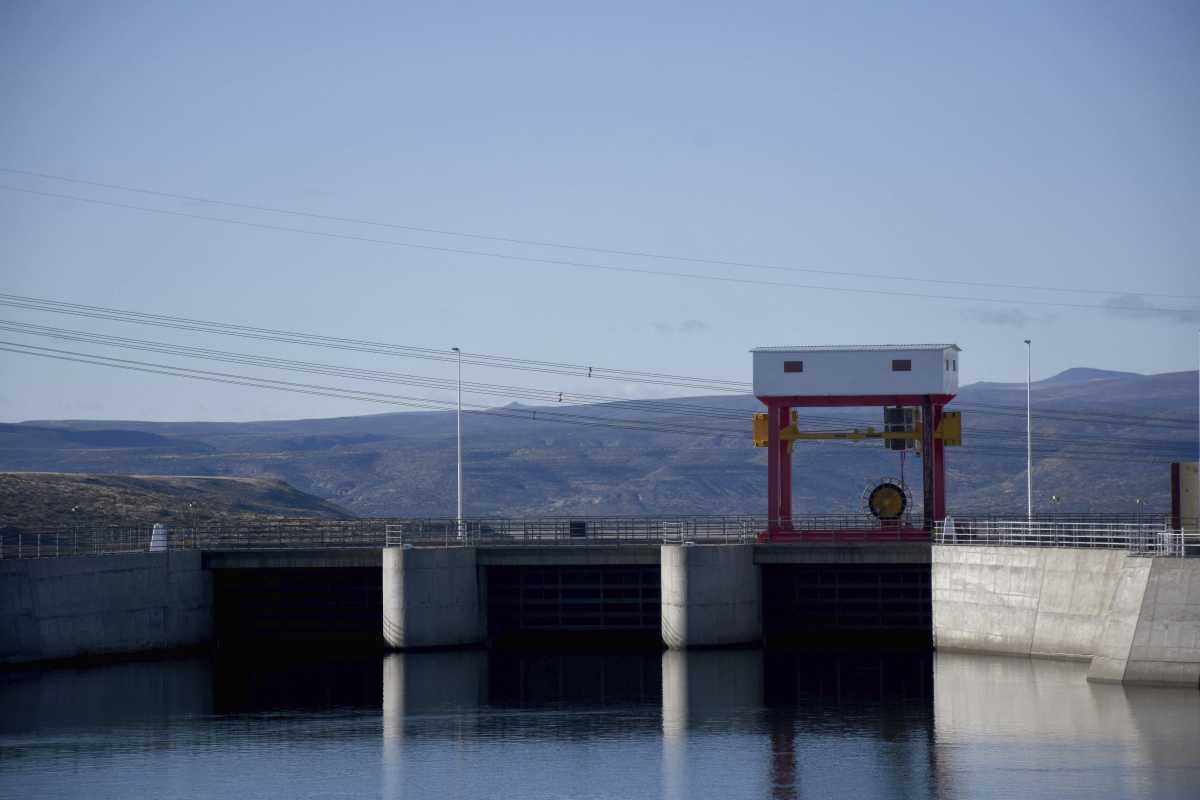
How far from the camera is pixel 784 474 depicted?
234ft

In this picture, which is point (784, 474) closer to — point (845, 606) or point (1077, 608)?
point (845, 606)

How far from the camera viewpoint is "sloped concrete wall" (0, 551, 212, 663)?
6022 centimetres

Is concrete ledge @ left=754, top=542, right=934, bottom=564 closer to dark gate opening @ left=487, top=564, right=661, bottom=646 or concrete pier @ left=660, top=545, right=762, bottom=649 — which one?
concrete pier @ left=660, top=545, right=762, bottom=649

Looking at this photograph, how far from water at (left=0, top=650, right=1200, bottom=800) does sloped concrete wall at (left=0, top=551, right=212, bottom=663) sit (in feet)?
4.02

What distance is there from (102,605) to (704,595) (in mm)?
20959

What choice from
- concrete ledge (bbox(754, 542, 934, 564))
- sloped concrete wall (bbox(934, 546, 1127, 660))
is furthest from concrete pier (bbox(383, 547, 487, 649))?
sloped concrete wall (bbox(934, 546, 1127, 660))

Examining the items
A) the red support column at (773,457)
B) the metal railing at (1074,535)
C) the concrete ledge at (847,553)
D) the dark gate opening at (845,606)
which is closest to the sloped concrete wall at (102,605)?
the concrete ledge at (847,553)

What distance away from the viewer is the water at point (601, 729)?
1623 inches

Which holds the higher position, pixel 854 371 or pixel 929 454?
pixel 854 371

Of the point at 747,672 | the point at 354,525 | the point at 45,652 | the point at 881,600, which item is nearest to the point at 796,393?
the point at 881,600

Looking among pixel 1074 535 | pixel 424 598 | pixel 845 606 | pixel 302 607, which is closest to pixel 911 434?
pixel 845 606

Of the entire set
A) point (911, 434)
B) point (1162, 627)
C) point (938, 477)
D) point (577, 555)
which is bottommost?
point (1162, 627)

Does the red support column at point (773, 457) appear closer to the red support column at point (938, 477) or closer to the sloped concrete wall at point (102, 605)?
the red support column at point (938, 477)

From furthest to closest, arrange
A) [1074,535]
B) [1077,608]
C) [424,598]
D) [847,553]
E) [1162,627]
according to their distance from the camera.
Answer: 1. [424,598]
2. [847,553]
3. [1074,535]
4. [1077,608]
5. [1162,627]
